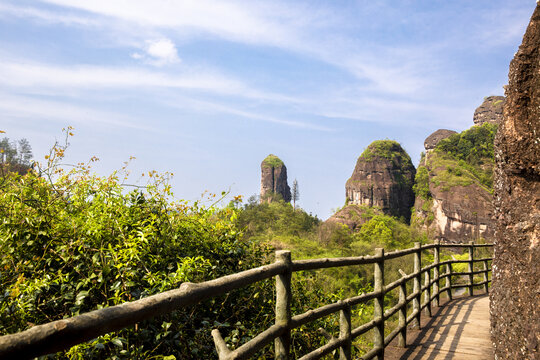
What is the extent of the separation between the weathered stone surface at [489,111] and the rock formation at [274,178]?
→ 55.3m

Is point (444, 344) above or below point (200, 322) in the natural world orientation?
below

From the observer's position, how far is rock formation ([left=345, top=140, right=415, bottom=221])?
82.5 meters

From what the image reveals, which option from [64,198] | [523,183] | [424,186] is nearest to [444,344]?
[523,183]

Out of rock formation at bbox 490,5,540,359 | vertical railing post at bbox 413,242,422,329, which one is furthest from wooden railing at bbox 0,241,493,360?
vertical railing post at bbox 413,242,422,329

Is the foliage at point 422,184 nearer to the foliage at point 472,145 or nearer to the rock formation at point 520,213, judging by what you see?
the foliage at point 472,145

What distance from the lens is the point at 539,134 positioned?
393 centimetres

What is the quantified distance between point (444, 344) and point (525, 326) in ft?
7.05

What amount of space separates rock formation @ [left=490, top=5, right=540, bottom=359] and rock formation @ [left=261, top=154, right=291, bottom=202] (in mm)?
119734

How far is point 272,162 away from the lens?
5094 inches

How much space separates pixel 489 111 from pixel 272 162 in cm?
6103

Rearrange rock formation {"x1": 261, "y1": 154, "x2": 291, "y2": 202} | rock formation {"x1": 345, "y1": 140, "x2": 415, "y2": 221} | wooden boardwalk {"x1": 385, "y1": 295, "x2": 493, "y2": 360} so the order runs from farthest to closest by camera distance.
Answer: rock formation {"x1": 261, "y1": 154, "x2": 291, "y2": 202} < rock formation {"x1": 345, "y1": 140, "x2": 415, "y2": 221} < wooden boardwalk {"x1": 385, "y1": 295, "x2": 493, "y2": 360}

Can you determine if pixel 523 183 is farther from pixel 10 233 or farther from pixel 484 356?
pixel 10 233

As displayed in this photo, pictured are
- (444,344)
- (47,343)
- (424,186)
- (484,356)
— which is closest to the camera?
(47,343)

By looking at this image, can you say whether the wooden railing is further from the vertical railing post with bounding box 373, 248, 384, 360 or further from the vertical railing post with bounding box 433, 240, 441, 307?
the vertical railing post with bounding box 433, 240, 441, 307
